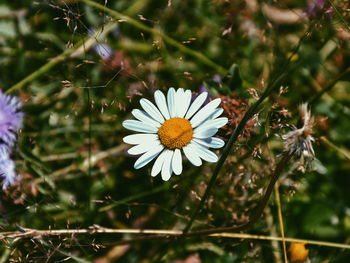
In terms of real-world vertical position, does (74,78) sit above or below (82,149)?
above

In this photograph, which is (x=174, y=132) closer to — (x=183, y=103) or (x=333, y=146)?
(x=183, y=103)

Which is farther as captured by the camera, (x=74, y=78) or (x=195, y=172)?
(x=74, y=78)

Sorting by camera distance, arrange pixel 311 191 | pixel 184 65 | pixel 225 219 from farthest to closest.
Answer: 1. pixel 184 65
2. pixel 311 191
3. pixel 225 219

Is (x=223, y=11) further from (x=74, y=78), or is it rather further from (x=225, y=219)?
(x=225, y=219)

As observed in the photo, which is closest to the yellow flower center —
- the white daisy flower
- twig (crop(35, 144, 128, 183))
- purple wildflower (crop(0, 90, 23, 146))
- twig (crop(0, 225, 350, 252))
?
the white daisy flower

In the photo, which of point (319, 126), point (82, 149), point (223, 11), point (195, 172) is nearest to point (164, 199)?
point (195, 172)
